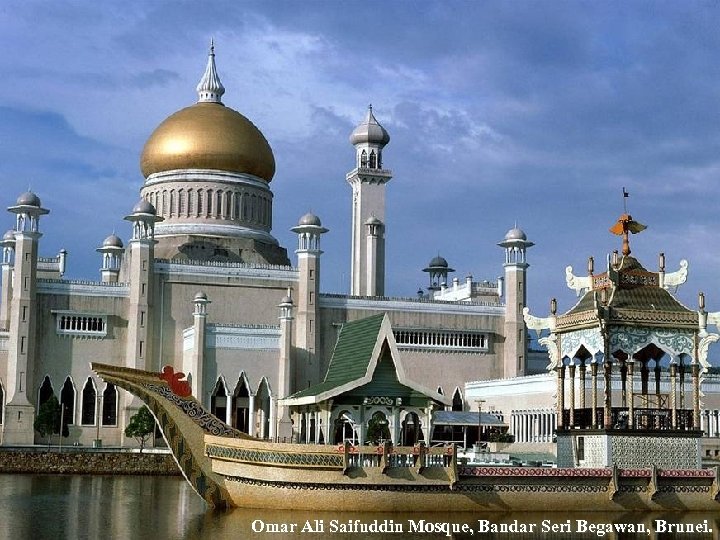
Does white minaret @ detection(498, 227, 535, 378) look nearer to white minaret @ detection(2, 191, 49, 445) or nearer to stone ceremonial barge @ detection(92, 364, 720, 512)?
white minaret @ detection(2, 191, 49, 445)

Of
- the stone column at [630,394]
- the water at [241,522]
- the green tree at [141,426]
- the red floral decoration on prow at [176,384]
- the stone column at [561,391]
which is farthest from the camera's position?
the green tree at [141,426]

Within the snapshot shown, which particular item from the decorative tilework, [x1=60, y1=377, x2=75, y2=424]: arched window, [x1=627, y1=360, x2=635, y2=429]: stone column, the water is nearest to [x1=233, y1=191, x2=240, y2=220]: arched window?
[x1=60, y1=377, x2=75, y2=424]: arched window

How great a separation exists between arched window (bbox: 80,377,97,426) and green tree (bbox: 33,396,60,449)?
2470 millimetres

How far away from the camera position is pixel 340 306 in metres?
56.2

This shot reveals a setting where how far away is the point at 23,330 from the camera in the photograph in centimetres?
5031

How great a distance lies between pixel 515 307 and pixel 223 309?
14381 millimetres

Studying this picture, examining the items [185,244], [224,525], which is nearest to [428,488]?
[224,525]

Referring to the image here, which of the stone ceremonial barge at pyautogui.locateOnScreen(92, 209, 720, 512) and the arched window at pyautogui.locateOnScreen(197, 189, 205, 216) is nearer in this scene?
the stone ceremonial barge at pyautogui.locateOnScreen(92, 209, 720, 512)

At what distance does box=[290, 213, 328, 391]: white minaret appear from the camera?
54.0m

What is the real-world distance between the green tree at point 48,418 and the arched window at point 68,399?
1.94 m

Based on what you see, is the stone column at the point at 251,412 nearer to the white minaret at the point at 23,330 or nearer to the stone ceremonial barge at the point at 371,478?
the white minaret at the point at 23,330

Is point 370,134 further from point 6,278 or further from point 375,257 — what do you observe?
point 6,278

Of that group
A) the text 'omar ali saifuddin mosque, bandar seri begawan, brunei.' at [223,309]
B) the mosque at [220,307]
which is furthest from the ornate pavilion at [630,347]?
the mosque at [220,307]

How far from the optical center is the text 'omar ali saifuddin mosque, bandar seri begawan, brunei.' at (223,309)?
5112 centimetres
